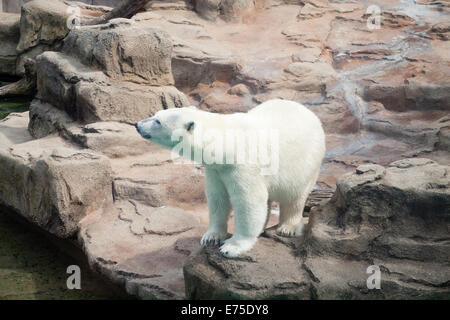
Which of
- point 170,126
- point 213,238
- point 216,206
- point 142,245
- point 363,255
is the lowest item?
point 142,245

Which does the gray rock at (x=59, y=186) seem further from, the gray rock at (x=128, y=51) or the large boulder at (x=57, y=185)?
the gray rock at (x=128, y=51)

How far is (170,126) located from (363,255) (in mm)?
1576

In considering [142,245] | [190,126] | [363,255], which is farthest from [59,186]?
[363,255]

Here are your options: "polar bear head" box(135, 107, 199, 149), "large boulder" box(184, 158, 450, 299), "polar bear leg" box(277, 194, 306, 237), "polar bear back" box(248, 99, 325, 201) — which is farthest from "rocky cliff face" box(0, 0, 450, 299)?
"polar bear head" box(135, 107, 199, 149)

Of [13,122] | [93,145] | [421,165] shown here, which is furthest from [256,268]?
[13,122]

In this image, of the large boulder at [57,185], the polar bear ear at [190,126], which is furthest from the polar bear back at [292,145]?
the large boulder at [57,185]

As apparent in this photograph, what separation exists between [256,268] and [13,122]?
5.54 meters

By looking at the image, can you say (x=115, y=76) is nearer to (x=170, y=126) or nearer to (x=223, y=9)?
(x=170, y=126)

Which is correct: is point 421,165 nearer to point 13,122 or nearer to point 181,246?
point 181,246

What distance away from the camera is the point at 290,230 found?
4.21 m

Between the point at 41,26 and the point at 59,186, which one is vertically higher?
the point at 41,26

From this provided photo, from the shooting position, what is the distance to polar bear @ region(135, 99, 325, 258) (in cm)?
372

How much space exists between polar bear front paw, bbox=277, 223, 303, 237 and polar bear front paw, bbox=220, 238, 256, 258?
36 cm

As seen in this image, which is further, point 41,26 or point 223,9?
point 41,26
